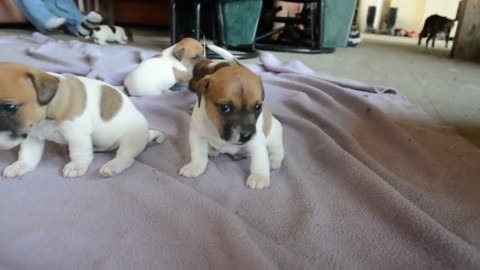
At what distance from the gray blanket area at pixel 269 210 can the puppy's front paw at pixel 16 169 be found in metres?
0.03

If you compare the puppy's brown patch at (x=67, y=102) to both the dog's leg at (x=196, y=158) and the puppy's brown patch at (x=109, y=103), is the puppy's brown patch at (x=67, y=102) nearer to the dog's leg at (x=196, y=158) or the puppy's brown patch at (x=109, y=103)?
the puppy's brown patch at (x=109, y=103)

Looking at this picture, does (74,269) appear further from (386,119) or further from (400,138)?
(386,119)

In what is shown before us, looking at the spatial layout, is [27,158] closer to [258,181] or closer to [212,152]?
[212,152]

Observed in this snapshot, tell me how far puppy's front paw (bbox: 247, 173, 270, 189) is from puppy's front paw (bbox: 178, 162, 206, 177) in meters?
0.15

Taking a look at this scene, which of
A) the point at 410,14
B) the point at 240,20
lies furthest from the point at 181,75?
the point at 410,14

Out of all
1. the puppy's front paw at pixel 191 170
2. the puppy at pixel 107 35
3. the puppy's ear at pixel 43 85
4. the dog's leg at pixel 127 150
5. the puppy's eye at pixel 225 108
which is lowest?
the puppy at pixel 107 35

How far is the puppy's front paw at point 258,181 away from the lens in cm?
117

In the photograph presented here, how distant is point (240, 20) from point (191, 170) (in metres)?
2.47

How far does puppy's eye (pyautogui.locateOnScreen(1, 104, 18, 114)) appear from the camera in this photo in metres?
0.97

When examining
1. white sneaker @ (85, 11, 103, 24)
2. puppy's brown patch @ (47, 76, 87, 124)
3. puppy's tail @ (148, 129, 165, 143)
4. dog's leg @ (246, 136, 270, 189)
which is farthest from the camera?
white sneaker @ (85, 11, 103, 24)

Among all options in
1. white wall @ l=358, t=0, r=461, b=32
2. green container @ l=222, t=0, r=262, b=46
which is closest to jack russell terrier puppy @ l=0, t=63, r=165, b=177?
green container @ l=222, t=0, r=262, b=46

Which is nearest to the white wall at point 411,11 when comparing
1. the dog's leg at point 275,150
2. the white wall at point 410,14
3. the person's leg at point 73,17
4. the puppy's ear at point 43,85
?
the white wall at point 410,14

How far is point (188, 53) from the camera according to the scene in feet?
7.22

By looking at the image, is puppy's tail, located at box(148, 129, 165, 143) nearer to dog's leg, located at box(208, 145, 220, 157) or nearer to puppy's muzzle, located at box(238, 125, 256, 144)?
dog's leg, located at box(208, 145, 220, 157)
